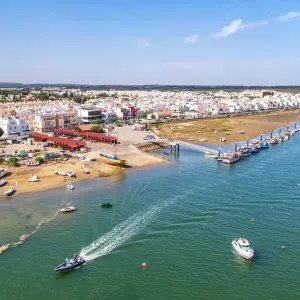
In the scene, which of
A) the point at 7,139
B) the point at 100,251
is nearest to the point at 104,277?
the point at 100,251

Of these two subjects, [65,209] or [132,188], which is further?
[132,188]

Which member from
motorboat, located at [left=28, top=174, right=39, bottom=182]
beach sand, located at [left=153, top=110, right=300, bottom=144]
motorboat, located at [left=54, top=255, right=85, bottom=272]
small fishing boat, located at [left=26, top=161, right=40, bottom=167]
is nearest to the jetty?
beach sand, located at [left=153, top=110, right=300, bottom=144]

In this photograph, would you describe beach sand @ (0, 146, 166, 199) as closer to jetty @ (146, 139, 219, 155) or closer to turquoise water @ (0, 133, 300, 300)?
turquoise water @ (0, 133, 300, 300)

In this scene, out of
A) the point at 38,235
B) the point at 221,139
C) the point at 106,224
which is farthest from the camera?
the point at 221,139

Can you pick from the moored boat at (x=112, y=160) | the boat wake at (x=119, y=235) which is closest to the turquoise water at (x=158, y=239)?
the boat wake at (x=119, y=235)

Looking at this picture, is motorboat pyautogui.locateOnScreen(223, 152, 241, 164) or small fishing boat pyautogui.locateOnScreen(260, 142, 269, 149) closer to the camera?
motorboat pyautogui.locateOnScreen(223, 152, 241, 164)

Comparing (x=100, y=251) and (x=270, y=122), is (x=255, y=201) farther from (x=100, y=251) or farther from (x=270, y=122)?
(x=270, y=122)

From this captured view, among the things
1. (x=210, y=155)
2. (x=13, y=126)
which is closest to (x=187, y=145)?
(x=210, y=155)

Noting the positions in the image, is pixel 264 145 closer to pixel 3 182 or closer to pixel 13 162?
pixel 13 162
